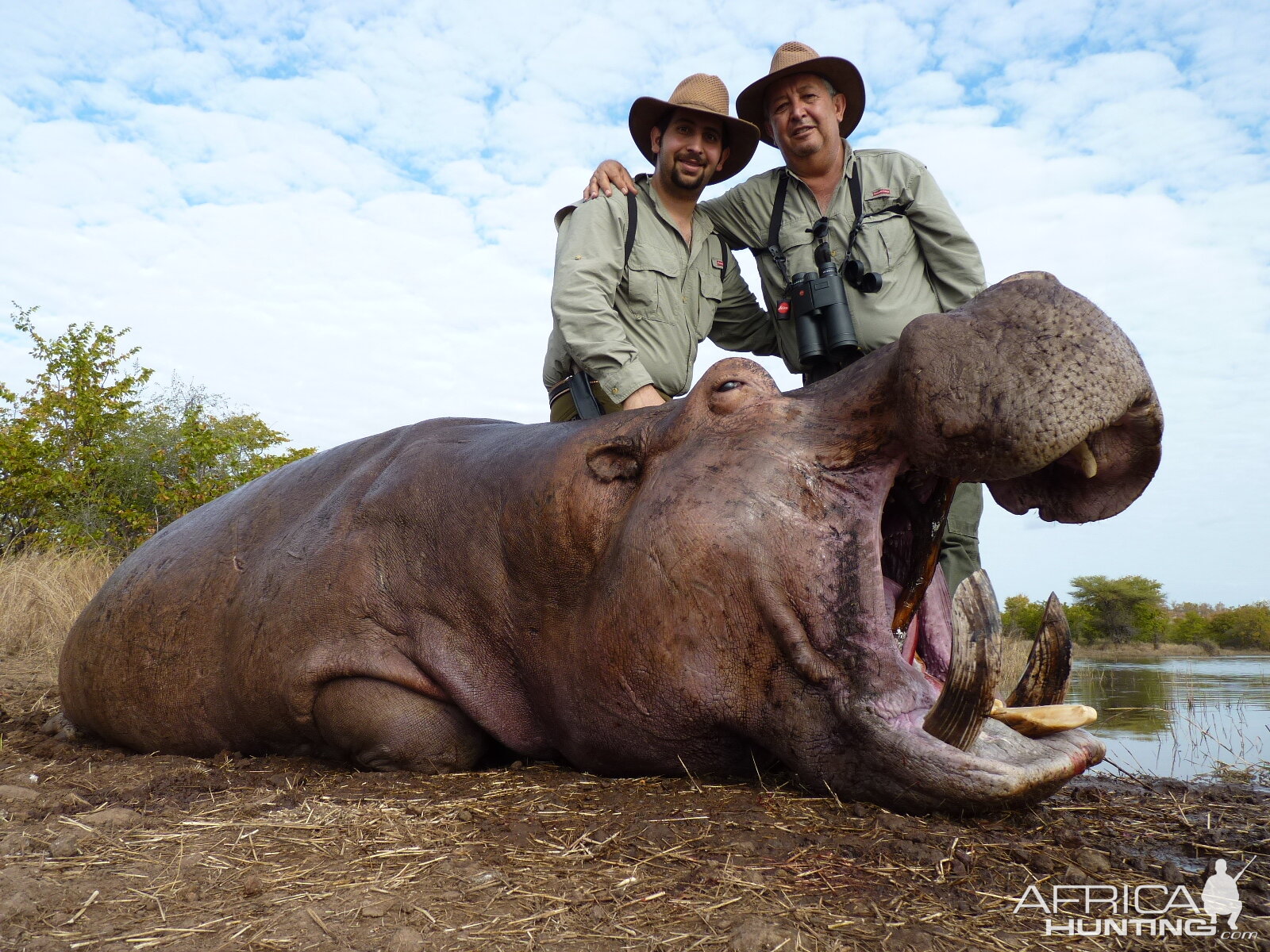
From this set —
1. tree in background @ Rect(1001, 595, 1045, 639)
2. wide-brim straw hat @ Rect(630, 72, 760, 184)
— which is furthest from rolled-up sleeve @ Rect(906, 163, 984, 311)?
tree in background @ Rect(1001, 595, 1045, 639)

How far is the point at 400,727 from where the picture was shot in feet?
9.59

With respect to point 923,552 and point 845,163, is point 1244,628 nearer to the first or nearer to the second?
point 845,163

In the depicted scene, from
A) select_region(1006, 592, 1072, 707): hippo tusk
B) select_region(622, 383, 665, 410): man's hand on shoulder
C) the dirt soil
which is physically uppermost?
select_region(622, 383, 665, 410): man's hand on shoulder

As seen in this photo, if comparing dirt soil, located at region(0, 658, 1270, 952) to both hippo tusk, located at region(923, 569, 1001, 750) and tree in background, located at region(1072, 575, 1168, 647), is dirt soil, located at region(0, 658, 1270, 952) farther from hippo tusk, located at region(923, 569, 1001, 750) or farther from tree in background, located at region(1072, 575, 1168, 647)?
tree in background, located at region(1072, 575, 1168, 647)

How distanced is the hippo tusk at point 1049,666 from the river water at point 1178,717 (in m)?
1.21

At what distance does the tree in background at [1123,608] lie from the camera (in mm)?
18078

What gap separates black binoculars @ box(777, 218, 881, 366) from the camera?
4.37m

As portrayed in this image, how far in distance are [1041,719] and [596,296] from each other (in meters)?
2.60

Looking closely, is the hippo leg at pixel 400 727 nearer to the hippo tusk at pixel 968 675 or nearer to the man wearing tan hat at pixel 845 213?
the hippo tusk at pixel 968 675

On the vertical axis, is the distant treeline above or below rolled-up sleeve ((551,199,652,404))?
below

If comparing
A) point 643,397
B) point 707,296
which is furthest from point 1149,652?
point 643,397

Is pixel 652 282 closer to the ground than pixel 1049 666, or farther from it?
farther from it

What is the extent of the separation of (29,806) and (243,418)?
18.3m

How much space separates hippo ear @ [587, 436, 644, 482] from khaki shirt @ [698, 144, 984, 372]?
2.15 m
